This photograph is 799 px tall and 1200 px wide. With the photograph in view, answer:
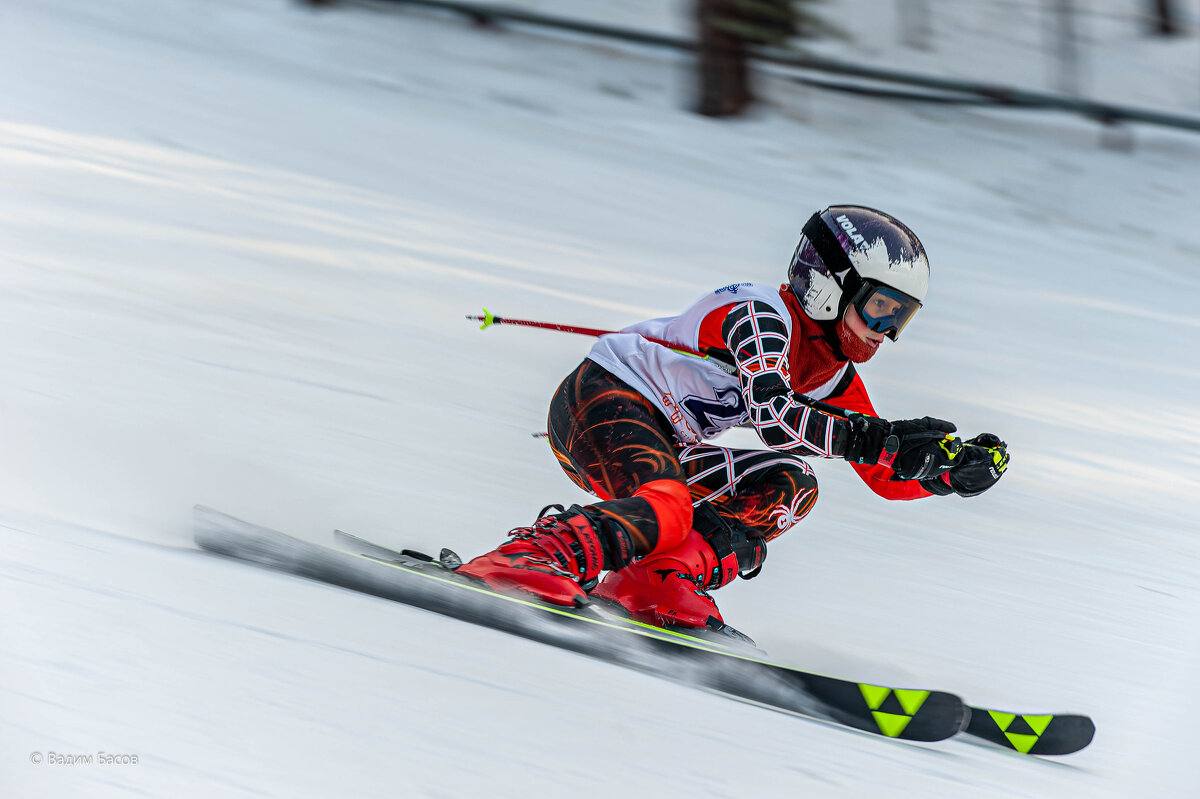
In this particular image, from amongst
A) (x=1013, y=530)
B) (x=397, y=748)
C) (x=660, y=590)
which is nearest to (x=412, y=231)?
(x=1013, y=530)

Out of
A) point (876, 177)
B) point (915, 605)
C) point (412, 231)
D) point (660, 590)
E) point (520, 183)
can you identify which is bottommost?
point (660, 590)

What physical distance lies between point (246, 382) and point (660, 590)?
245 centimetres

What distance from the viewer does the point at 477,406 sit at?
17.2 feet

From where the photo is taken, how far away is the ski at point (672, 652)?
9.11 feet

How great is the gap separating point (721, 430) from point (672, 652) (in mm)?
689

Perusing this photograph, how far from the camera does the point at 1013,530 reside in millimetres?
4949

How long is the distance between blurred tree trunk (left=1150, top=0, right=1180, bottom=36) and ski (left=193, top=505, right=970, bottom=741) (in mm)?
15610

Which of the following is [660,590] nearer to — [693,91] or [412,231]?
[412,231]

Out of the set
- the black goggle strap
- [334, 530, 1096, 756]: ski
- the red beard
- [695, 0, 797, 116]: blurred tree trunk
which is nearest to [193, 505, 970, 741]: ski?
[334, 530, 1096, 756]: ski

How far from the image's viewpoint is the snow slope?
2.53 m

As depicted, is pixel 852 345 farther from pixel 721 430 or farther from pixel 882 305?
pixel 721 430

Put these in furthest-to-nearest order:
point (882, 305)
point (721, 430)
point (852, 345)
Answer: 1. point (721, 430)
2. point (852, 345)
3. point (882, 305)

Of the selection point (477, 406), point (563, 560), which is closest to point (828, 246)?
point (563, 560)

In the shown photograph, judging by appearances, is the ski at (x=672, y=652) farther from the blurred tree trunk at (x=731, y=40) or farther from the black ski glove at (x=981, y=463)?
the blurred tree trunk at (x=731, y=40)
